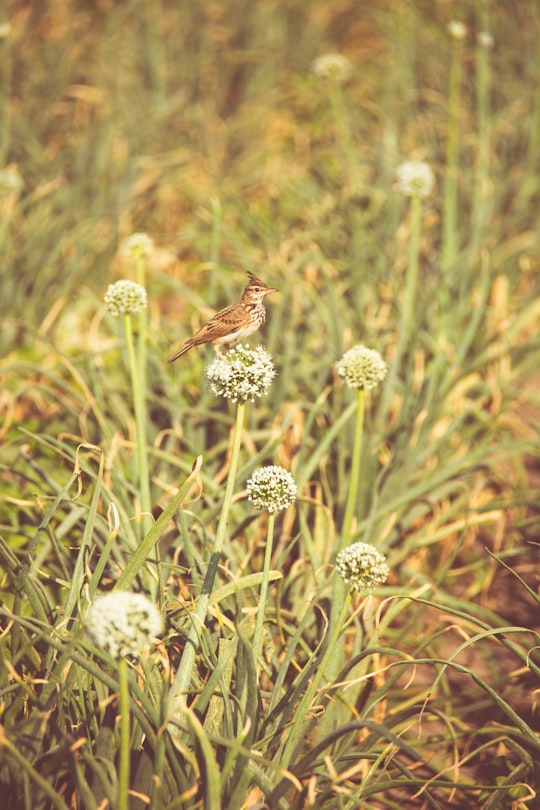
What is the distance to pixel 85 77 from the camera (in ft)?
19.6

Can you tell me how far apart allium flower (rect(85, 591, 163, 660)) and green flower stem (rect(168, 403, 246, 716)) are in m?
0.32

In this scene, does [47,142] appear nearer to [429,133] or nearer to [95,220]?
[95,220]

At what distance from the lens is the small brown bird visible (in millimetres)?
1996

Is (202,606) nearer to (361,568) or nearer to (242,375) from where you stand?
(361,568)

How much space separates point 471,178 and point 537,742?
354 centimetres

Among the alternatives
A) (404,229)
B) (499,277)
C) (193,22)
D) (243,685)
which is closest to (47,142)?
(193,22)

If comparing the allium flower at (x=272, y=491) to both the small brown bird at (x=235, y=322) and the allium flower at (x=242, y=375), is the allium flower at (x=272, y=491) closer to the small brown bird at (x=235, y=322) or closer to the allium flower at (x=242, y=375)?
the allium flower at (x=242, y=375)

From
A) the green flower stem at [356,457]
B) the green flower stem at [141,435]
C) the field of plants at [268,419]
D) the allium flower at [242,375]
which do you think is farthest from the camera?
the green flower stem at [141,435]

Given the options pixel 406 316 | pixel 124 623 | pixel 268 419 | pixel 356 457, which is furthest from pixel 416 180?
pixel 124 623

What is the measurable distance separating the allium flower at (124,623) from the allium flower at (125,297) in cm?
85

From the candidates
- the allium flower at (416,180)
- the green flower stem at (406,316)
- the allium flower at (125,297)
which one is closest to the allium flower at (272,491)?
the allium flower at (125,297)

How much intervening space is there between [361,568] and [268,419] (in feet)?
4.78

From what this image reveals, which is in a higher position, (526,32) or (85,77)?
(526,32)

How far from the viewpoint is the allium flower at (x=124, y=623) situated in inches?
52.7
